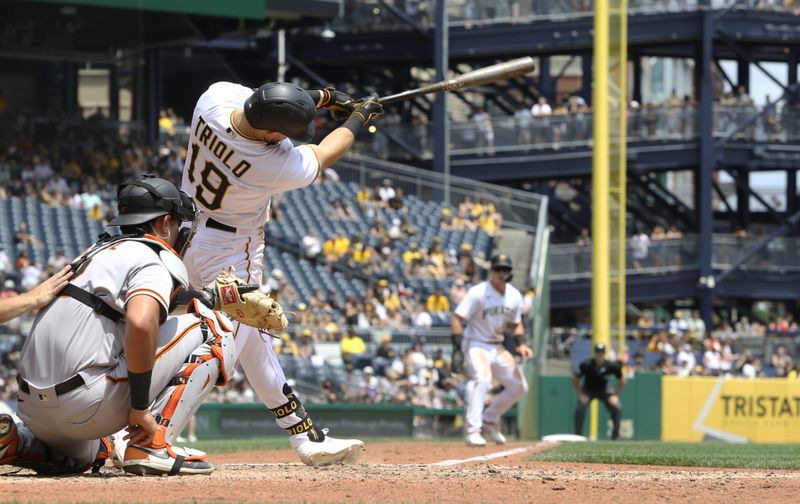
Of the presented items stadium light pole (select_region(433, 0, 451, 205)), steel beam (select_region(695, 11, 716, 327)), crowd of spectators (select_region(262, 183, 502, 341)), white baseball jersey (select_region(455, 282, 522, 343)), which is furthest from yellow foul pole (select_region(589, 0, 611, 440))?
steel beam (select_region(695, 11, 716, 327))

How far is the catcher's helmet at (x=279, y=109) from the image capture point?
6.47 m

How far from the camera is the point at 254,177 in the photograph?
673cm

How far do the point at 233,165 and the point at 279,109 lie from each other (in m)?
0.43

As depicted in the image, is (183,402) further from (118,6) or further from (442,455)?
Result: (118,6)

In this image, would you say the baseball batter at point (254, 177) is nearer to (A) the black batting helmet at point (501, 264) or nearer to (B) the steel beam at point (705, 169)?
(A) the black batting helmet at point (501, 264)

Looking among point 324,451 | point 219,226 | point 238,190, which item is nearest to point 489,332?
point 324,451

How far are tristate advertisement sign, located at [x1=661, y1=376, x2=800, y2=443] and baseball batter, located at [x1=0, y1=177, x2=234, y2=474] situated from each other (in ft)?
52.2

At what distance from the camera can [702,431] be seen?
69.6 feet

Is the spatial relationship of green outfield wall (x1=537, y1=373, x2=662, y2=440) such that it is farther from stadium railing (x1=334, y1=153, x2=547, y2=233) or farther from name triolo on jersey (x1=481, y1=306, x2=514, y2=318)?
name triolo on jersey (x1=481, y1=306, x2=514, y2=318)

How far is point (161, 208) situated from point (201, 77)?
23.8 metres

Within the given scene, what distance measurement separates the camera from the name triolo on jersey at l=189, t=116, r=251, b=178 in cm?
669

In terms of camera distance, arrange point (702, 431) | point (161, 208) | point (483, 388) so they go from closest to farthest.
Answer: point (161, 208)
point (483, 388)
point (702, 431)

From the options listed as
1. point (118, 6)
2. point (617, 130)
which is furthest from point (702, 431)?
point (118, 6)

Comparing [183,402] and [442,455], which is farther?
[442,455]
